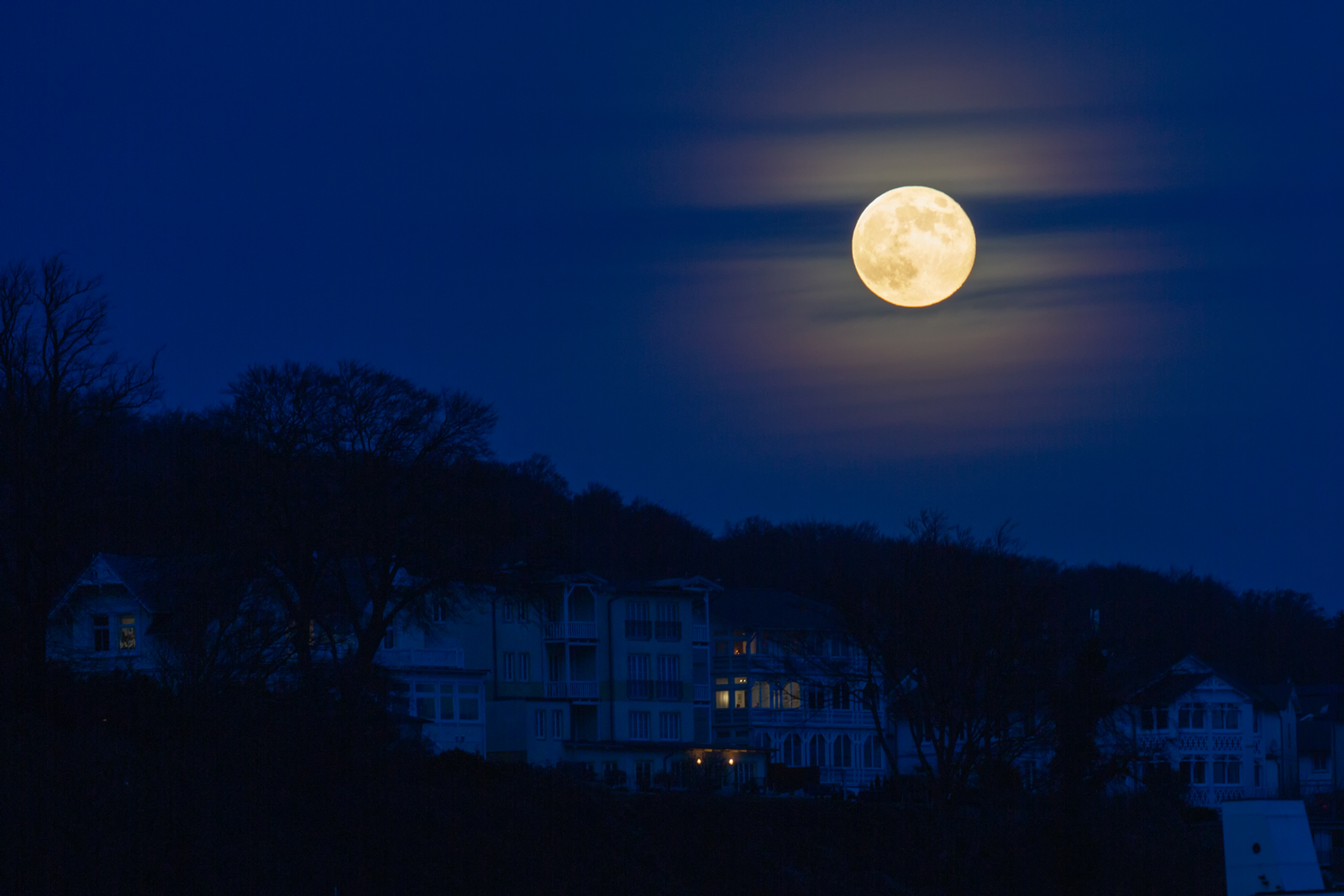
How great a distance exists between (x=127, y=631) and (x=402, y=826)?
91.3 feet

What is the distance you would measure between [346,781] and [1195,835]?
1139 inches

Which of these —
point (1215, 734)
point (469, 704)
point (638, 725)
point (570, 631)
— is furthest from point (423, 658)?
point (1215, 734)

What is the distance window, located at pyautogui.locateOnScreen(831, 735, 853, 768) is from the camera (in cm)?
8131

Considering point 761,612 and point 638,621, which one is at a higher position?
point 761,612

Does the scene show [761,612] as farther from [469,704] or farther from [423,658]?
[423,658]

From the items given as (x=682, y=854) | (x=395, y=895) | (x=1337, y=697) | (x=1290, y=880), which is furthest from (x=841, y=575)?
(x=1337, y=697)

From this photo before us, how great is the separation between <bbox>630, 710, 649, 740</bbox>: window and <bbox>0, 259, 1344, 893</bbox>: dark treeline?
488 inches

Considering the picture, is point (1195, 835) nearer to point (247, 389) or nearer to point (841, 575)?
point (841, 575)

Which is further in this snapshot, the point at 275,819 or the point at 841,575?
the point at 841,575

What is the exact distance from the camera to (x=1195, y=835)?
53156 mm

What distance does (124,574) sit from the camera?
60062 mm

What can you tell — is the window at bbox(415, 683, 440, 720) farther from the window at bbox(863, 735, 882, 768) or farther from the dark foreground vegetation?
the window at bbox(863, 735, 882, 768)

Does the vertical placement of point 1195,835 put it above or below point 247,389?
below

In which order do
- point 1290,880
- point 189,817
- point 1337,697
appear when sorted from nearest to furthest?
point 1290,880
point 189,817
point 1337,697
